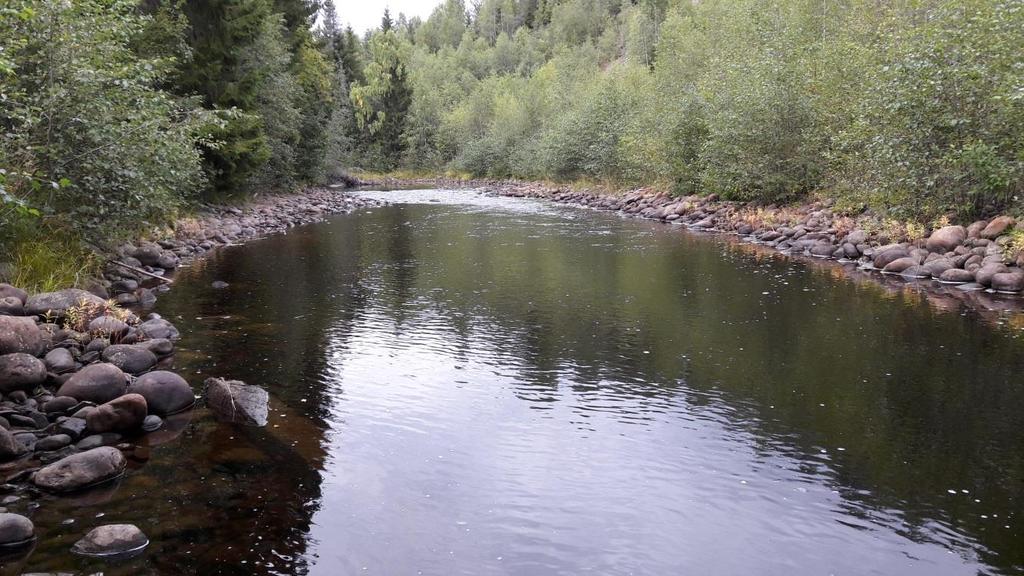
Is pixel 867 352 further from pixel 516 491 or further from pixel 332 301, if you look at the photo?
pixel 332 301

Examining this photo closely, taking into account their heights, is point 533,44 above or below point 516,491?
above

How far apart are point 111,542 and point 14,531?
2.67 ft

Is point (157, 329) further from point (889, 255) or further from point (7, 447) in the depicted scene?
point (889, 255)

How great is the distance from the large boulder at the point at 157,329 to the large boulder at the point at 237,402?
10.3ft

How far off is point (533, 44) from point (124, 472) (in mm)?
135687

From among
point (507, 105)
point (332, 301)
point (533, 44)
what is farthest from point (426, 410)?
point (533, 44)

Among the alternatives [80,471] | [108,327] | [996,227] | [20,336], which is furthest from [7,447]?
[996,227]

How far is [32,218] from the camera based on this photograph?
43.0 ft

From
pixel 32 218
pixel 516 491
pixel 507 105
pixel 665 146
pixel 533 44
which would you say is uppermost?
pixel 533 44

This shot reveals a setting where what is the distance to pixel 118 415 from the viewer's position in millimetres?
8672

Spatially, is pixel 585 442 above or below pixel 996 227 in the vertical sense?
below

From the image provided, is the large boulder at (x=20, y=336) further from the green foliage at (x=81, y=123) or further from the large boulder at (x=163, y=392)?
the green foliage at (x=81, y=123)

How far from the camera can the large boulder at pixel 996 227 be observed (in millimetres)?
18781

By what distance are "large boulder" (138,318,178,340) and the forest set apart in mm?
2535
